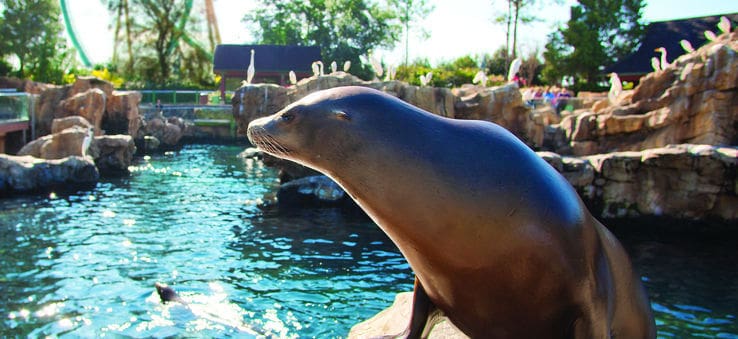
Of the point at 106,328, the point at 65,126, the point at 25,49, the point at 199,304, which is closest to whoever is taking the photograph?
the point at 106,328

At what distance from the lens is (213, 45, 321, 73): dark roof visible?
128 feet

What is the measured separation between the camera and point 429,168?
7.45ft

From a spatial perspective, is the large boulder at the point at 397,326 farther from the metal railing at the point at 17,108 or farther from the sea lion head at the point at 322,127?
the metal railing at the point at 17,108

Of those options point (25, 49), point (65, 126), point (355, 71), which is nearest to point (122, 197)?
point (65, 126)

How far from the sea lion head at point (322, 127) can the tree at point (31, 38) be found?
36825 millimetres

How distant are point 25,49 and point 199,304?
1341 inches

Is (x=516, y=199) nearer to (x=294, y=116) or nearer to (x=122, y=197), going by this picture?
(x=294, y=116)

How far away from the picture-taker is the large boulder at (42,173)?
13609mm

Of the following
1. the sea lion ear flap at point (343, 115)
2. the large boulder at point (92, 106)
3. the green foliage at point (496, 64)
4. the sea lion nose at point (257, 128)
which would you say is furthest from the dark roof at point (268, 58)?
the sea lion ear flap at point (343, 115)

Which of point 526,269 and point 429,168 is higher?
point 429,168

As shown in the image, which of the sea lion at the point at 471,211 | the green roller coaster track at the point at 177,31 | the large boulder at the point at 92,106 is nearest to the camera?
the sea lion at the point at 471,211

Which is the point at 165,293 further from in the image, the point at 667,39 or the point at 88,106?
the point at 667,39

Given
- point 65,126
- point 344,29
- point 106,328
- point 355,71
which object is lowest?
point 106,328

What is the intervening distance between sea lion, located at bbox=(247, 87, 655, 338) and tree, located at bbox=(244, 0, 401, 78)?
40643mm
